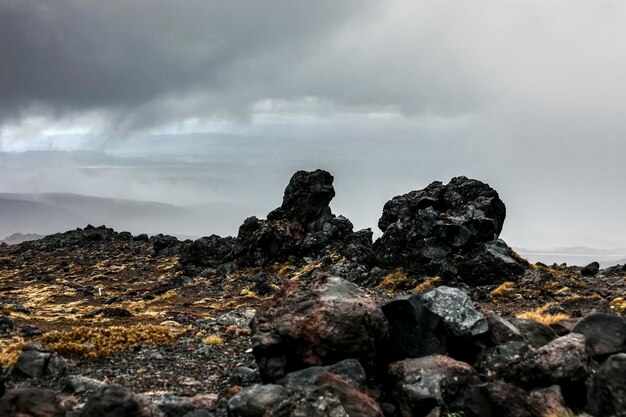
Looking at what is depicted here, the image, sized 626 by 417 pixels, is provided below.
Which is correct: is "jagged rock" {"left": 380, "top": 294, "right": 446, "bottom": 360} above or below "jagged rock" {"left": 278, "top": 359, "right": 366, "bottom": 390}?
above

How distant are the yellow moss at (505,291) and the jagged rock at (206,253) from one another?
149ft

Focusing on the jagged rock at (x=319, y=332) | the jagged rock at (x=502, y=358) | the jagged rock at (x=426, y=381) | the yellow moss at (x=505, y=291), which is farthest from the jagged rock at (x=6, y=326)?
the yellow moss at (x=505, y=291)

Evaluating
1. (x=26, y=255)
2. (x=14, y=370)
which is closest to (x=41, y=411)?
(x=14, y=370)

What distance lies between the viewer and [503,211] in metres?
54.6

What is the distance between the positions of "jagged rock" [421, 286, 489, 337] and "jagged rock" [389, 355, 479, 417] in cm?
222

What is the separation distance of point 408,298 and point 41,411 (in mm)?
14810

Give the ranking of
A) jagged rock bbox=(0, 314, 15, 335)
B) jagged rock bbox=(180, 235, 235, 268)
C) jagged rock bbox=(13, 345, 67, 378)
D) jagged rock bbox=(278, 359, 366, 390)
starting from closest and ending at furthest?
jagged rock bbox=(278, 359, 366, 390), jagged rock bbox=(13, 345, 67, 378), jagged rock bbox=(0, 314, 15, 335), jagged rock bbox=(180, 235, 235, 268)

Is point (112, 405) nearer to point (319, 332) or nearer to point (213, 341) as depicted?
point (319, 332)

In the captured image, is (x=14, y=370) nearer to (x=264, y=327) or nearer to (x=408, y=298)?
(x=264, y=327)

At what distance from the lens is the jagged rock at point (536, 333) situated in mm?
19953

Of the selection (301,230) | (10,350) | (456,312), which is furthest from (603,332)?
(301,230)

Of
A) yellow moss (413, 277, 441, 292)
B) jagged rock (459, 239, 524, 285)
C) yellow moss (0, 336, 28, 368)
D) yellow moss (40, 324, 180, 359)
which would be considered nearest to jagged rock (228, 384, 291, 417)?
yellow moss (40, 324, 180, 359)

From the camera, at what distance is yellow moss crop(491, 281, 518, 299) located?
39.0m

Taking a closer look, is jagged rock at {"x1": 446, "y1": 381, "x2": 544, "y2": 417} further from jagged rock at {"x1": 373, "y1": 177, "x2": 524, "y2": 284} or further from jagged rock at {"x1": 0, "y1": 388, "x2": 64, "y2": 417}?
jagged rock at {"x1": 373, "y1": 177, "x2": 524, "y2": 284}
